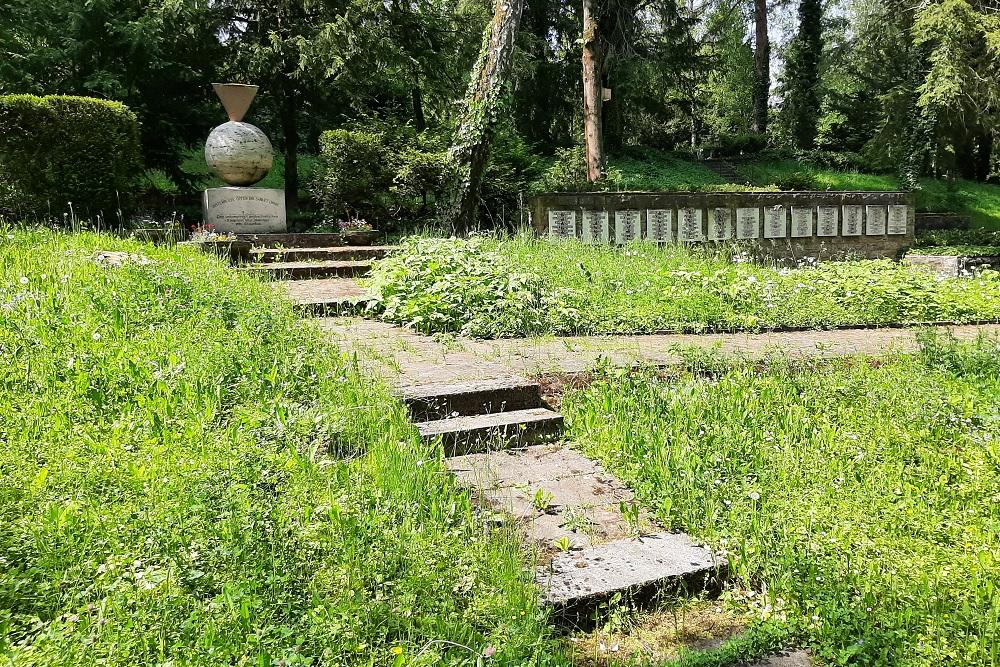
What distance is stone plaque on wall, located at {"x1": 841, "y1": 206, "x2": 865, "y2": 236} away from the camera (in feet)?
40.5

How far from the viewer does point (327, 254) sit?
10.1 metres

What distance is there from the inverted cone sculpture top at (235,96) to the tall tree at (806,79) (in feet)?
67.4

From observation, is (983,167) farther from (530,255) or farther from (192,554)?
(192,554)

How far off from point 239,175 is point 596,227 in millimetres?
5989

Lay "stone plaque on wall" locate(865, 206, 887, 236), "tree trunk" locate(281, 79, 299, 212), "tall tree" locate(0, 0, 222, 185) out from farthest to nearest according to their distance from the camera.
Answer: "tree trunk" locate(281, 79, 299, 212), "tall tree" locate(0, 0, 222, 185), "stone plaque on wall" locate(865, 206, 887, 236)

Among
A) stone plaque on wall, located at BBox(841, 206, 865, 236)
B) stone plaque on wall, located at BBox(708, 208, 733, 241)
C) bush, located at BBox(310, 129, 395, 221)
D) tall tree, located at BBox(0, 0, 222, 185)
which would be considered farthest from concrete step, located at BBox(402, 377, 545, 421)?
tall tree, located at BBox(0, 0, 222, 185)

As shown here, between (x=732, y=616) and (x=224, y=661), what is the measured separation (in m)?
1.63

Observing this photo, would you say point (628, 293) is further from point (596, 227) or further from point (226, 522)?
point (226, 522)

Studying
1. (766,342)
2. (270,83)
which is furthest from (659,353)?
(270,83)

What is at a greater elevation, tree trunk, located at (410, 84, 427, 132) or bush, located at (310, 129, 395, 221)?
tree trunk, located at (410, 84, 427, 132)

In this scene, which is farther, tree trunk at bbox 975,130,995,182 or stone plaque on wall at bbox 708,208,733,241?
tree trunk at bbox 975,130,995,182

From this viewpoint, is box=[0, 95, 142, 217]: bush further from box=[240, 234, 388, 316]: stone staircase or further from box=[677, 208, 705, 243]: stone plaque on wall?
box=[677, 208, 705, 243]: stone plaque on wall

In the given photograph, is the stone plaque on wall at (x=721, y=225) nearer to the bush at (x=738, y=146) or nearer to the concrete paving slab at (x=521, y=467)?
the concrete paving slab at (x=521, y=467)

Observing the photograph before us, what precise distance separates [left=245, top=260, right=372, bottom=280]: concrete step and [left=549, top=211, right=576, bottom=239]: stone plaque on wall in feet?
9.15
